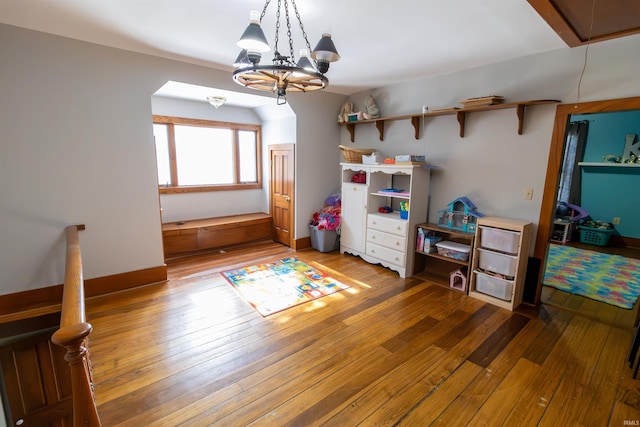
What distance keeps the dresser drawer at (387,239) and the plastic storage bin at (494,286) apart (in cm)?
89

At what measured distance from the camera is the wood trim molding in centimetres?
272

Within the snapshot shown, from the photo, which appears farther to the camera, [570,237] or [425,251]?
[570,237]

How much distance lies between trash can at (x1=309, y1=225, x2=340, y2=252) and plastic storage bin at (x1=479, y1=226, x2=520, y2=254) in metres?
2.23

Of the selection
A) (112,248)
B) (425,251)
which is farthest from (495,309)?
(112,248)

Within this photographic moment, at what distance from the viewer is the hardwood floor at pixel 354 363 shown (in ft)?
5.86

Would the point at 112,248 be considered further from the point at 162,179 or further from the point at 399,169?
the point at 399,169

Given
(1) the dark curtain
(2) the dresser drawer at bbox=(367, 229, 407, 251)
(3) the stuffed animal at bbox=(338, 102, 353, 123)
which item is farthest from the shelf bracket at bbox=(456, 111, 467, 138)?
(1) the dark curtain

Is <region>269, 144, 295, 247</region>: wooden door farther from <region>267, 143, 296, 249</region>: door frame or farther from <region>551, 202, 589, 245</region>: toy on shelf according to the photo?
<region>551, 202, 589, 245</region>: toy on shelf

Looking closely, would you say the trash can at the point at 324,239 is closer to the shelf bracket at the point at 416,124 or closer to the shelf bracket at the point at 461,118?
the shelf bracket at the point at 416,124

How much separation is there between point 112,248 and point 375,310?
9.52 ft

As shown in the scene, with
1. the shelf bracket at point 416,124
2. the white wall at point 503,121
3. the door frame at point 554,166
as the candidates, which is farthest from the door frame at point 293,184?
the door frame at point 554,166

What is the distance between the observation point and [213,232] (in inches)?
186

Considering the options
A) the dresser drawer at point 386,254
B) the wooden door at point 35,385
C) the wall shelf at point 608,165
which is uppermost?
the wall shelf at point 608,165

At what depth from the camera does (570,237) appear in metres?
5.41
